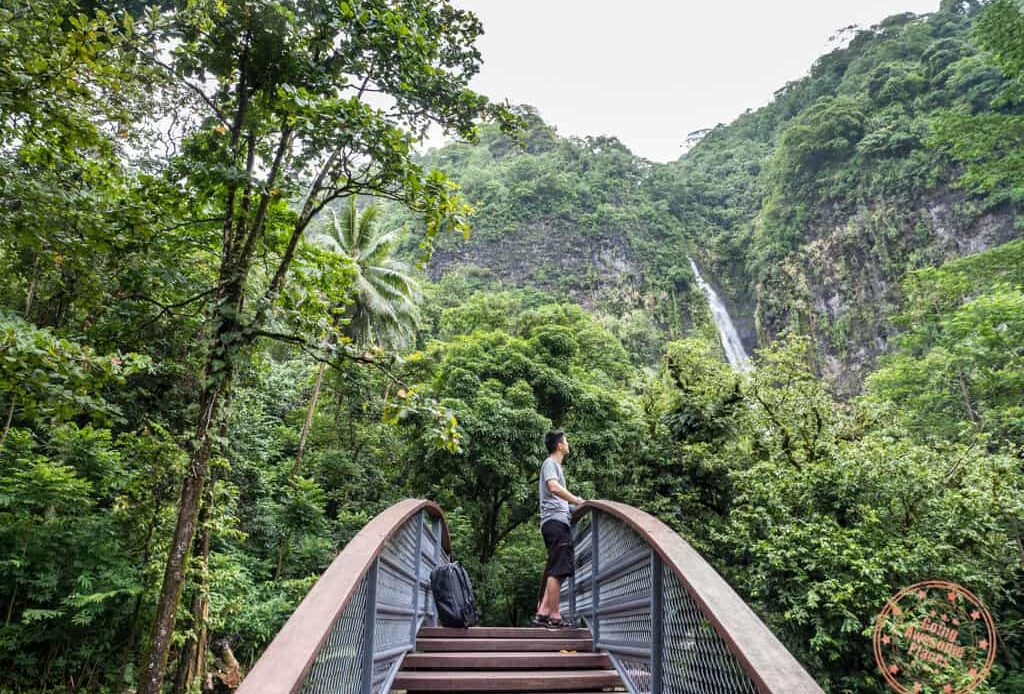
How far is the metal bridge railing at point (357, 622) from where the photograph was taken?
3.94 ft

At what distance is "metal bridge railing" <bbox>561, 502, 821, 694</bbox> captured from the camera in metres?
1.33

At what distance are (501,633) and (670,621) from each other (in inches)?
83.4

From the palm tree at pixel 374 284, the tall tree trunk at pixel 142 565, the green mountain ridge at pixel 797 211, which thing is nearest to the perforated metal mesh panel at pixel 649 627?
the tall tree trunk at pixel 142 565

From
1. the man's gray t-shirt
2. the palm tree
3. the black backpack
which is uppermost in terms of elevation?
the palm tree

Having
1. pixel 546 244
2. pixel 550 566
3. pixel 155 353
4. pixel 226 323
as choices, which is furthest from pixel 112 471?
pixel 546 244

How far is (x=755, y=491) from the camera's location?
7.34 m

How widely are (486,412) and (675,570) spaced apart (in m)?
8.42

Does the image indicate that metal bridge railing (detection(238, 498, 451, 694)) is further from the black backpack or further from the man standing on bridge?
the man standing on bridge

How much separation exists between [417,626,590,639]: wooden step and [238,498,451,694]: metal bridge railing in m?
0.20

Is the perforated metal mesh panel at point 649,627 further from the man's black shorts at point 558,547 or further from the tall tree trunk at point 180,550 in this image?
the tall tree trunk at point 180,550

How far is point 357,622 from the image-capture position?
2098mm

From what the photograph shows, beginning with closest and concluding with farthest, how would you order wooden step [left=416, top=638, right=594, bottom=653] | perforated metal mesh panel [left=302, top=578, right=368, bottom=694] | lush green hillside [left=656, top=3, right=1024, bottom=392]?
perforated metal mesh panel [left=302, top=578, right=368, bottom=694] → wooden step [left=416, top=638, right=594, bottom=653] → lush green hillside [left=656, top=3, right=1024, bottom=392]

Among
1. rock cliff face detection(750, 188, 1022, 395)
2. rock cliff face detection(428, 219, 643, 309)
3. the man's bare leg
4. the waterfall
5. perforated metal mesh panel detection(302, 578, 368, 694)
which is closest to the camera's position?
perforated metal mesh panel detection(302, 578, 368, 694)

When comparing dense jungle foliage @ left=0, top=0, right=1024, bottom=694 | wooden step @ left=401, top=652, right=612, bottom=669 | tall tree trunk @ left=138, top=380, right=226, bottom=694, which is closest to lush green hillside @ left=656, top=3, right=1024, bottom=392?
dense jungle foliage @ left=0, top=0, right=1024, bottom=694
